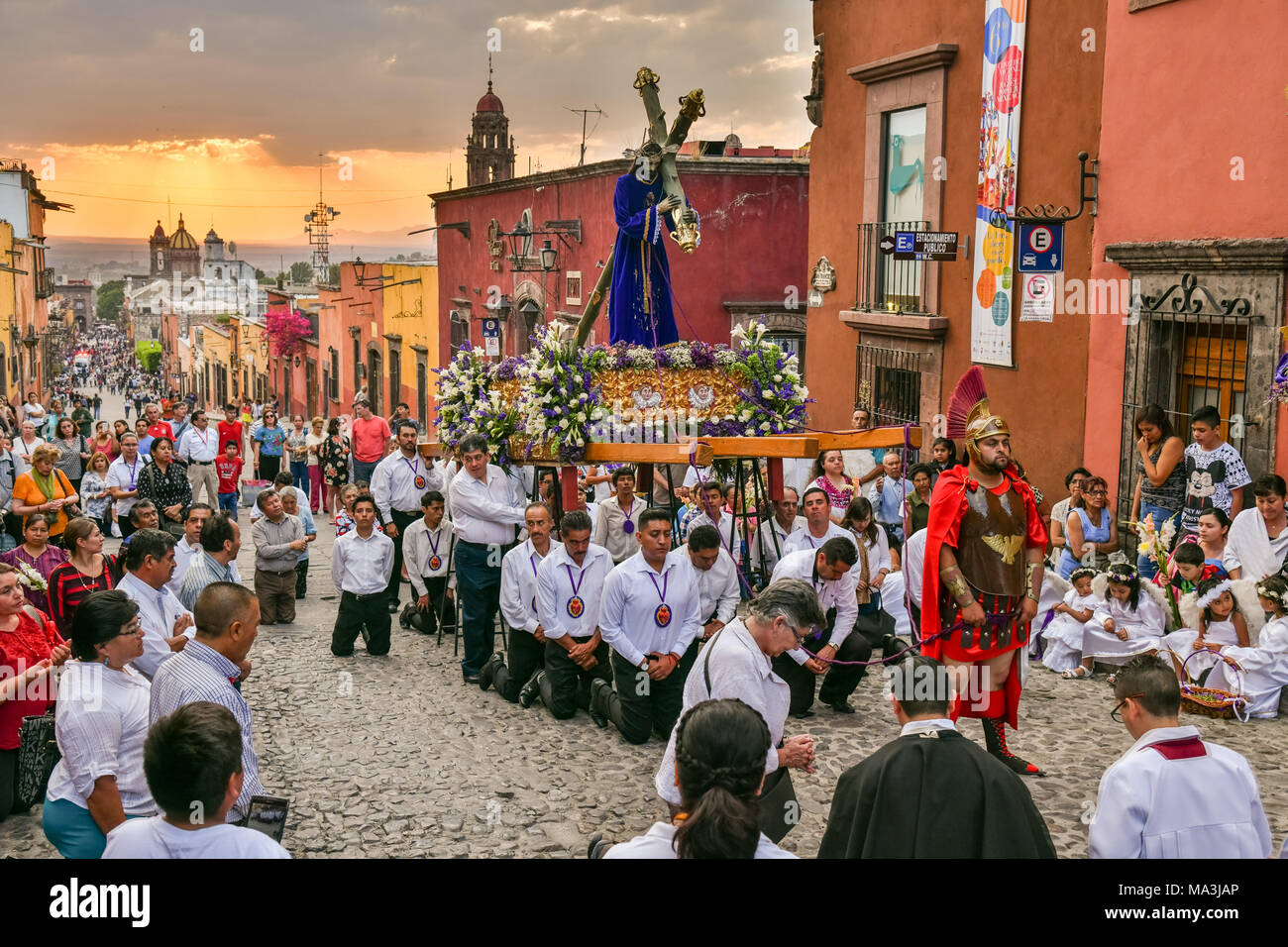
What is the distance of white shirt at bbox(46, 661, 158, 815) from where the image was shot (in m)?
4.87

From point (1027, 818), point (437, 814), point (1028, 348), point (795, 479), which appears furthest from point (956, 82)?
point (1027, 818)

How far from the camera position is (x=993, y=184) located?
532 inches

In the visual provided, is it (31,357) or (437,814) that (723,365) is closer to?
(437,814)

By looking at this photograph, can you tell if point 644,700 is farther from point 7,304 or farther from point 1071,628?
point 7,304

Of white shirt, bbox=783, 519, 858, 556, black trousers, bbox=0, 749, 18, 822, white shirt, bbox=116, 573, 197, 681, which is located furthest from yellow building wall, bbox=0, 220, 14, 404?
white shirt, bbox=116, 573, 197, 681

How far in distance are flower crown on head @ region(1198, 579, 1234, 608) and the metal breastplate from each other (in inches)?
91.9

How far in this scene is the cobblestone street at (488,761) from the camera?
6.54 meters

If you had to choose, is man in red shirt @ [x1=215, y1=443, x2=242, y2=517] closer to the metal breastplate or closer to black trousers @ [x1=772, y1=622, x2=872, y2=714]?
black trousers @ [x1=772, y1=622, x2=872, y2=714]

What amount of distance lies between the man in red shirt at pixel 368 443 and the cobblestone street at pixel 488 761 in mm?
5908

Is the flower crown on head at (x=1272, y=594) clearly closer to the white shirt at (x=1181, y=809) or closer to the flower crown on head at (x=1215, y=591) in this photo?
the flower crown on head at (x=1215, y=591)

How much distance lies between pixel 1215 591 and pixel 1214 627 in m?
0.25

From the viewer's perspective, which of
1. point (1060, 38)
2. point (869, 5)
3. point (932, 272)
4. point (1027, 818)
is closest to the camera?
point (1027, 818)

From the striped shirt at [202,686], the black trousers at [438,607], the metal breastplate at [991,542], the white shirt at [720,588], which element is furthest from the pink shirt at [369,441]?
the striped shirt at [202,686]

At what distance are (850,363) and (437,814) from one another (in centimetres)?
1131
